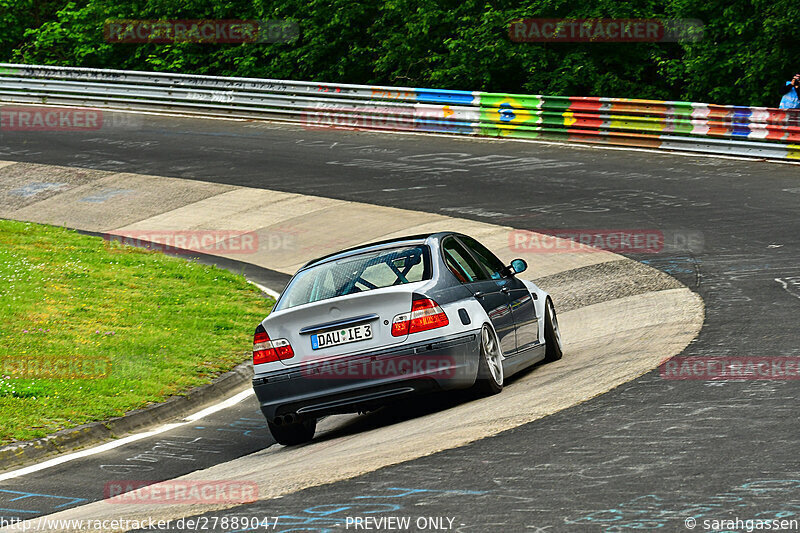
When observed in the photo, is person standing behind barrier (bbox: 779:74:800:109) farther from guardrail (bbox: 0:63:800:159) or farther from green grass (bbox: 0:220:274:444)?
green grass (bbox: 0:220:274:444)

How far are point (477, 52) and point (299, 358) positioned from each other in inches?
927

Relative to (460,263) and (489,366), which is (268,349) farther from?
(460,263)

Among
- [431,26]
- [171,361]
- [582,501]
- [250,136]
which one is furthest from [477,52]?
[582,501]

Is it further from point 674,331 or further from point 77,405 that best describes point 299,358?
point 674,331

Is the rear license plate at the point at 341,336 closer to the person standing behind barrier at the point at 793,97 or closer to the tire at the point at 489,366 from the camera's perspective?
the tire at the point at 489,366

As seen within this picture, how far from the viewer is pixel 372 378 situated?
27.6ft

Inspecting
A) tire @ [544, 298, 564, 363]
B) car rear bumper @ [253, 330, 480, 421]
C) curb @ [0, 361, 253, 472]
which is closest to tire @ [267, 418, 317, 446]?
car rear bumper @ [253, 330, 480, 421]

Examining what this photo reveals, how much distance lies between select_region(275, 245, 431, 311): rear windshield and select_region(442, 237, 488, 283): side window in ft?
0.78

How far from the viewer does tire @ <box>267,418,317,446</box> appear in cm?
877

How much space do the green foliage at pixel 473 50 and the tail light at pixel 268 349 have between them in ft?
63.7

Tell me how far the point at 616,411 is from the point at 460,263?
2266mm

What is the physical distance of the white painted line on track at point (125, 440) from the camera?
8.43 m

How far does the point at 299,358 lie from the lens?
8.52 metres

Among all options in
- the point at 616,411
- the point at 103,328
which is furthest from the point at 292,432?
the point at 103,328
